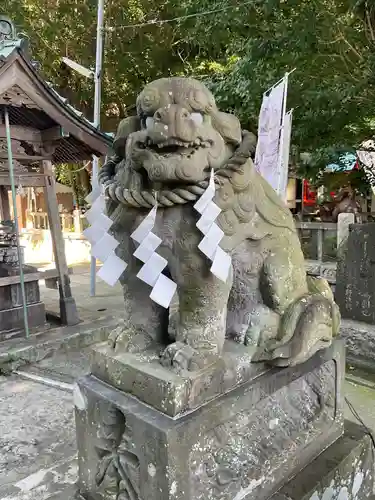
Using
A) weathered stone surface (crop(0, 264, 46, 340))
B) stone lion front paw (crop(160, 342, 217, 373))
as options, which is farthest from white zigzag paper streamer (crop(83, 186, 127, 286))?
weathered stone surface (crop(0, 264, 46, 340))

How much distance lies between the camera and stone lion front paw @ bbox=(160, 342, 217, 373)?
1.30m

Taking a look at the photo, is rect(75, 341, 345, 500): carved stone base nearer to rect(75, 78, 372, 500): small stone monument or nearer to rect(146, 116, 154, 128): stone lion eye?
rect(75, 78, 372, 500): small stone monument

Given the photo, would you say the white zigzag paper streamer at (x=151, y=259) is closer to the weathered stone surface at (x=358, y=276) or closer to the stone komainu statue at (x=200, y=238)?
the stone komainu statue at (x=200, y=238)

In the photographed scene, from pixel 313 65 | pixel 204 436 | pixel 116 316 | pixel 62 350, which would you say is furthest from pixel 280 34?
pixel 204 436

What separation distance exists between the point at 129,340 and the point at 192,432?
38 cm

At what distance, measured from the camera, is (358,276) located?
3424mm

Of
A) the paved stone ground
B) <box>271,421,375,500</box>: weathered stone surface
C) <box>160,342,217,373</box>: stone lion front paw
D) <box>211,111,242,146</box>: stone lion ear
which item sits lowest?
the paved stone ground

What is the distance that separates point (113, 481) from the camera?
139cm

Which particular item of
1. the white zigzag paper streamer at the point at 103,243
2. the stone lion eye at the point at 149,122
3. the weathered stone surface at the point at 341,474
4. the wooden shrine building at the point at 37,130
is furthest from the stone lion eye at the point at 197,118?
the wooden shrine building at the point at 37,130

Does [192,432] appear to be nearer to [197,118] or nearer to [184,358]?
[184,358]

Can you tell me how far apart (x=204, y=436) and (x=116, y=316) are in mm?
3293

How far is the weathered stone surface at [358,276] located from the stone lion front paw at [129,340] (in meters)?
2.40

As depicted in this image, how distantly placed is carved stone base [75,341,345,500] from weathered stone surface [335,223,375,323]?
1.90 meters

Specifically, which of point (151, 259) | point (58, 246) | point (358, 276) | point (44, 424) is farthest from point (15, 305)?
point (151, 259)
